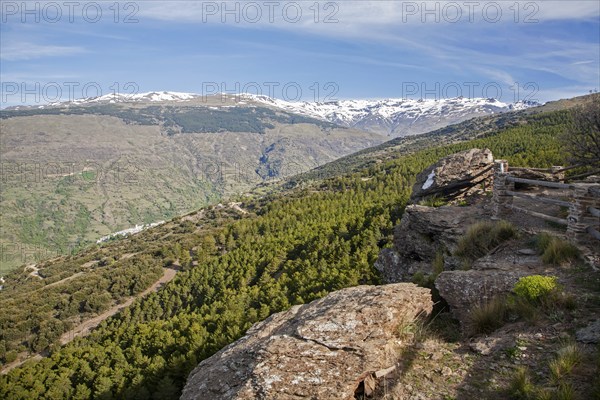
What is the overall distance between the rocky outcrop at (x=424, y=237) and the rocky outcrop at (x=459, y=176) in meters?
4.79

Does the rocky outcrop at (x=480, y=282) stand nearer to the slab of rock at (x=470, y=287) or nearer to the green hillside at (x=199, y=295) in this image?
the slab of rock at (x=470, y=287)

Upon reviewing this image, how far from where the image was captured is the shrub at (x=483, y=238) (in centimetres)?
1402

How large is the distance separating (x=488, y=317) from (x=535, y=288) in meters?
1.47

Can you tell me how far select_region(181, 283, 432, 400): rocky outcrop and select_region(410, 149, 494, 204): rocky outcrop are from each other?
17331mm

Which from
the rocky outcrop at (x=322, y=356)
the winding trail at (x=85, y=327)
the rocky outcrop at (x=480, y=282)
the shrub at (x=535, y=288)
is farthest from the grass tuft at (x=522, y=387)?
the winding trail at (x=85, y=327)

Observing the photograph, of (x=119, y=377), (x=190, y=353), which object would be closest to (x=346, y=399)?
(x=190, y=353)

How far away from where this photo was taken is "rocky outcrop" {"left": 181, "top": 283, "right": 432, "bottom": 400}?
22.0ft

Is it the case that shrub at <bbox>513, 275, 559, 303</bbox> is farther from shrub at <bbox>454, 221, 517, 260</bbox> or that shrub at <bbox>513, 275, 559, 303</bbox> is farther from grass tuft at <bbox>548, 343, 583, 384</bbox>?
shrub at <bbox>454, 221, 517, 260</bbox>

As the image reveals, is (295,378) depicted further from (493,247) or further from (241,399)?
(493,247)

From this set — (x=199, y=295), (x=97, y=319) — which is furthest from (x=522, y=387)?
(x=97, y=319)

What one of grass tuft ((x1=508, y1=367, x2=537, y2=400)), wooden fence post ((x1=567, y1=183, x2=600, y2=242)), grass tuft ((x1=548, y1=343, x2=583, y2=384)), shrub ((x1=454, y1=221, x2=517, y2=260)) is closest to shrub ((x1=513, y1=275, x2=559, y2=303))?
grass tuft ((x1=548, y1=343, x2=583, y2=384))

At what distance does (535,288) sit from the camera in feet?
29.3

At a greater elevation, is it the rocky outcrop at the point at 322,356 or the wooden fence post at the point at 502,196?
the wooden fence post at the point at 502,196

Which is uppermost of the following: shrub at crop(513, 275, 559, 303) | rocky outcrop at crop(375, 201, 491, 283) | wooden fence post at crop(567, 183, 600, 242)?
wooden fence post at crop(567, 183, 600, 242)
